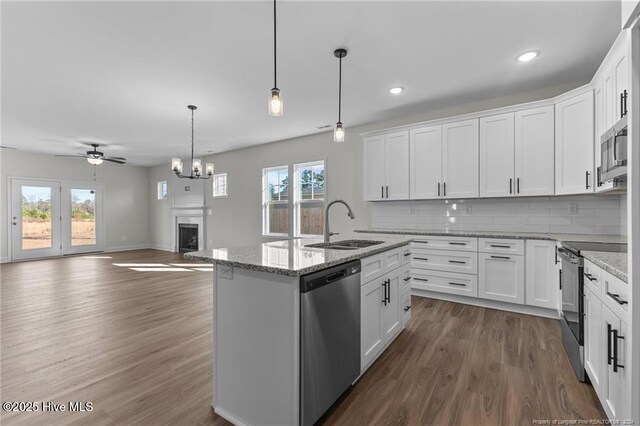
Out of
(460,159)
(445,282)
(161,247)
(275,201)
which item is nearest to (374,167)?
(460,159)

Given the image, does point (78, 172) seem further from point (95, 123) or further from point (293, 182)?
point (293, 182)

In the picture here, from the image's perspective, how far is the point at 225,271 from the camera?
168 cm

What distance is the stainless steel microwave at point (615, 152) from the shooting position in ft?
5.98

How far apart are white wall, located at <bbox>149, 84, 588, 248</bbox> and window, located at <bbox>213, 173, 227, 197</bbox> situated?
0.46 feet

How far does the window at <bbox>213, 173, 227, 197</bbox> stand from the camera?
7.60m

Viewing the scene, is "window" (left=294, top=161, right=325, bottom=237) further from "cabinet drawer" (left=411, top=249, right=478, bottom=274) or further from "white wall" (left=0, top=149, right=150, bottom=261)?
"white wall" (left=0, top=149, right=150, bottom=261)

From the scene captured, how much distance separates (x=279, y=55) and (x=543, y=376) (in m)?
3.46

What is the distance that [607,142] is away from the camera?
2.32m

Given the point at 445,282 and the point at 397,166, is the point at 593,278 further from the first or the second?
the point at 397,166

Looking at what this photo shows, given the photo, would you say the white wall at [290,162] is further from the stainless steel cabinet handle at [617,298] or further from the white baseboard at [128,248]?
the stainless steel cabinet handle at [617,298]

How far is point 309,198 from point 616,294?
16.1 ft

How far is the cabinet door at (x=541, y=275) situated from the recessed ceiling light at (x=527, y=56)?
6.24 ft

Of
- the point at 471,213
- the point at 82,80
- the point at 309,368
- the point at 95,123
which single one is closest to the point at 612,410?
the point at 309,368

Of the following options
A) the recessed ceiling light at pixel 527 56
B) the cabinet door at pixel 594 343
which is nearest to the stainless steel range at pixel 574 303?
the cabinet door at pixel 594 343
